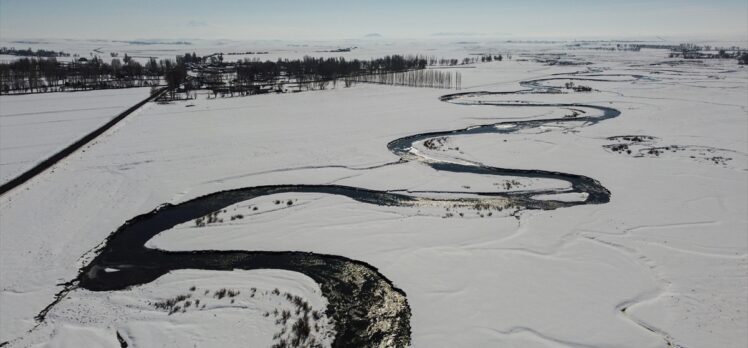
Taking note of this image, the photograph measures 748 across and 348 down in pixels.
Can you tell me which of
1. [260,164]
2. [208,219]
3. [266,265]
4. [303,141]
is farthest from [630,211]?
[303,141]

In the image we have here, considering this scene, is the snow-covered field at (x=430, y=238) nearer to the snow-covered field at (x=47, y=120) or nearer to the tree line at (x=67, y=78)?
the snow-covered field at (x=47, y=120)

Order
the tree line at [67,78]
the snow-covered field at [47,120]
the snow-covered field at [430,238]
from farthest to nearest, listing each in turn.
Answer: the tree line at [67,78] < the snow-covered field at [47,120] < the snow-covered field at [430,238]

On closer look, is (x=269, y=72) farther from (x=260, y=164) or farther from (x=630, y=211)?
(x=630, y=211)

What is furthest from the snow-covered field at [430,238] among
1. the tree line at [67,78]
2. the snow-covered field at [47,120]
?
the tree line at [67,78]

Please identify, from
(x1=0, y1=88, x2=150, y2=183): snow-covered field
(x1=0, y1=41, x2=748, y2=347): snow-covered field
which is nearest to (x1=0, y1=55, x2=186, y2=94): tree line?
(x1=0, y1=88, x2=150, y2=183): snow-covered field

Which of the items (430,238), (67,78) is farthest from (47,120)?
(67,78)

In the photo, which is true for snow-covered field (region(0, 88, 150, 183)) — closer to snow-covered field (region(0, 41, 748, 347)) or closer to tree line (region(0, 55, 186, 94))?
snow-covered field (region(0, 41, 748, 347))
